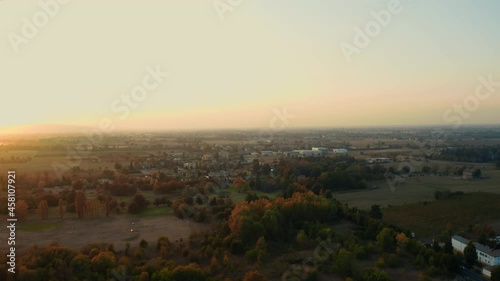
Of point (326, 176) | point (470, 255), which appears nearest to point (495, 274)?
point (470, 255)

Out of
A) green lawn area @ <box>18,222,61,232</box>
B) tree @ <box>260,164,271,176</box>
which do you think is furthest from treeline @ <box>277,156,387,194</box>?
green lawn area @ <box>18,222,61,232</box>

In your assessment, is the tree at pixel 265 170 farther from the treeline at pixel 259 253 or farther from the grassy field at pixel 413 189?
the treeline at pixel 259 253

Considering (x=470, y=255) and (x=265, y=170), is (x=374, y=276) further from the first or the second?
(x=265, y=170)

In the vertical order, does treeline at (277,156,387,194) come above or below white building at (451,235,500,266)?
above

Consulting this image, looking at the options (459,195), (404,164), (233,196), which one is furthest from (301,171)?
(404,164)

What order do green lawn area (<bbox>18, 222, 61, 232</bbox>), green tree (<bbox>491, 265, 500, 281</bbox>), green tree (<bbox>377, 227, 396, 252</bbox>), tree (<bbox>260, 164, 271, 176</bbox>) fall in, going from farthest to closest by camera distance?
tree (<bbox>260, 164, 271, 176</bbox>) → green lawn area (<bbox>18, 222, 61, 232</bbox>) → green tree (<bbox>377, 227, 396, 252</bbox>) → green tree (<bbox>491, 265, 500, 281</bbox>)

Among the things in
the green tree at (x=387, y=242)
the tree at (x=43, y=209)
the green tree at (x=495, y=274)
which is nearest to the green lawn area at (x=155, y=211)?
the tree at (x=43, y=209)

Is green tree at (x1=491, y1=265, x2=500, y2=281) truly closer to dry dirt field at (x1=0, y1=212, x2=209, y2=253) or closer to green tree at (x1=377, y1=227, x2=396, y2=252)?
green tree at (x1=377, y1=227, x2=396, y2=252)
